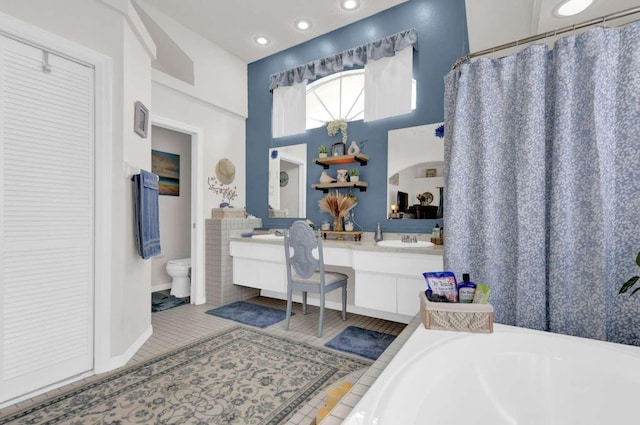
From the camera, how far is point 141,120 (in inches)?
93.6

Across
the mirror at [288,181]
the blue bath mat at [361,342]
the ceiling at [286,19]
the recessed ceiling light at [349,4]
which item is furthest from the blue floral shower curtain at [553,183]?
the mirror at [288,181]

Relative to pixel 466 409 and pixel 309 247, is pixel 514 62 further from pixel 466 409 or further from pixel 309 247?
pixel 309 247

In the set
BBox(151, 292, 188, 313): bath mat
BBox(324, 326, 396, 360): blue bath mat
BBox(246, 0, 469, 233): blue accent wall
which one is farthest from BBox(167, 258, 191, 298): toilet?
BBox(324, 326, 396, 360): blue bath mat

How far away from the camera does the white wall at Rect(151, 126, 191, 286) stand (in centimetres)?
423

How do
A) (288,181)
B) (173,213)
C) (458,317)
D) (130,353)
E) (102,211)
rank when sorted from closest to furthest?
(458,317) < (102,211) < (130,353) < (288,181) < (173,213)

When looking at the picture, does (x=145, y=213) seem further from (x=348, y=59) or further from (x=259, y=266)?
(x=348, y=59)

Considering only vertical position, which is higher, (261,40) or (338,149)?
(261,40)

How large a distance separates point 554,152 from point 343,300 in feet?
7.12

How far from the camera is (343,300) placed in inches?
120

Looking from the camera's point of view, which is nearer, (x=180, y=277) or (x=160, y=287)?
(x=180, y=277)

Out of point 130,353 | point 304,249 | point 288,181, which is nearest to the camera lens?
point 130,353

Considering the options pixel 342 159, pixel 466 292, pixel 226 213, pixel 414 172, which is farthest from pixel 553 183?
pixel 226 213

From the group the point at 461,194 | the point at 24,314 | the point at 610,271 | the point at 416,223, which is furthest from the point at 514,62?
the point at 24,314

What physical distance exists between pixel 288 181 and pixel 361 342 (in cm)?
207
